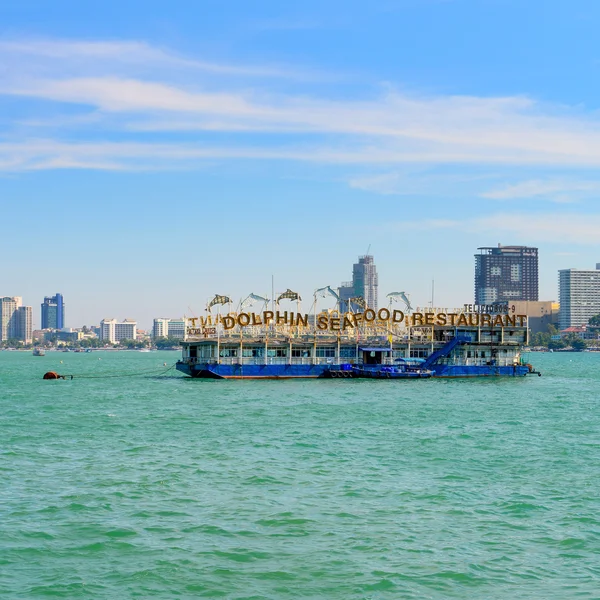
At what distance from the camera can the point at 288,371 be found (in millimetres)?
119000

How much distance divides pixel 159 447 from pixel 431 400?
42831 millimetres

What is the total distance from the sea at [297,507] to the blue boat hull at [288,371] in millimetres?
42970

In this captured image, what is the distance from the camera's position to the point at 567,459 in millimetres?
51906

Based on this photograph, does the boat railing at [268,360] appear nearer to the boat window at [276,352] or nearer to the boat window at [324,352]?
the boat window at [276,352]

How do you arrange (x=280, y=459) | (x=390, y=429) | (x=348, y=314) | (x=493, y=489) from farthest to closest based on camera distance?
(x=348, y=314)
(x=390, y=429)
(x=280, y=459)
(x=493, y=489)

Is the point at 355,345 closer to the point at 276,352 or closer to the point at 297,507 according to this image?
the point at 276,352

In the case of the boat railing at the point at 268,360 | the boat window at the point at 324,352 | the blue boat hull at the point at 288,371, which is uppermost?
the boat window at the point at 324,352

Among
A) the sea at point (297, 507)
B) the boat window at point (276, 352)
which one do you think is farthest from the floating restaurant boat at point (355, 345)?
the sea at point (297, 507)

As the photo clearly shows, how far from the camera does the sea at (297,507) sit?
93.8 ft

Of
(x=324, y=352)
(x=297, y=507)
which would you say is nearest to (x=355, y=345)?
(x=324, y=352)

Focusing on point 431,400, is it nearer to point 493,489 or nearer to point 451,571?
point 493,489

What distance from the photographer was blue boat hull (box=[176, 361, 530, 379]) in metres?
117

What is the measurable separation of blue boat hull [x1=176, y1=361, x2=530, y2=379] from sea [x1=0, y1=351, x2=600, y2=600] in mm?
42970

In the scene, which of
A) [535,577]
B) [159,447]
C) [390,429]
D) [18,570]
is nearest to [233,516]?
[18,570]
